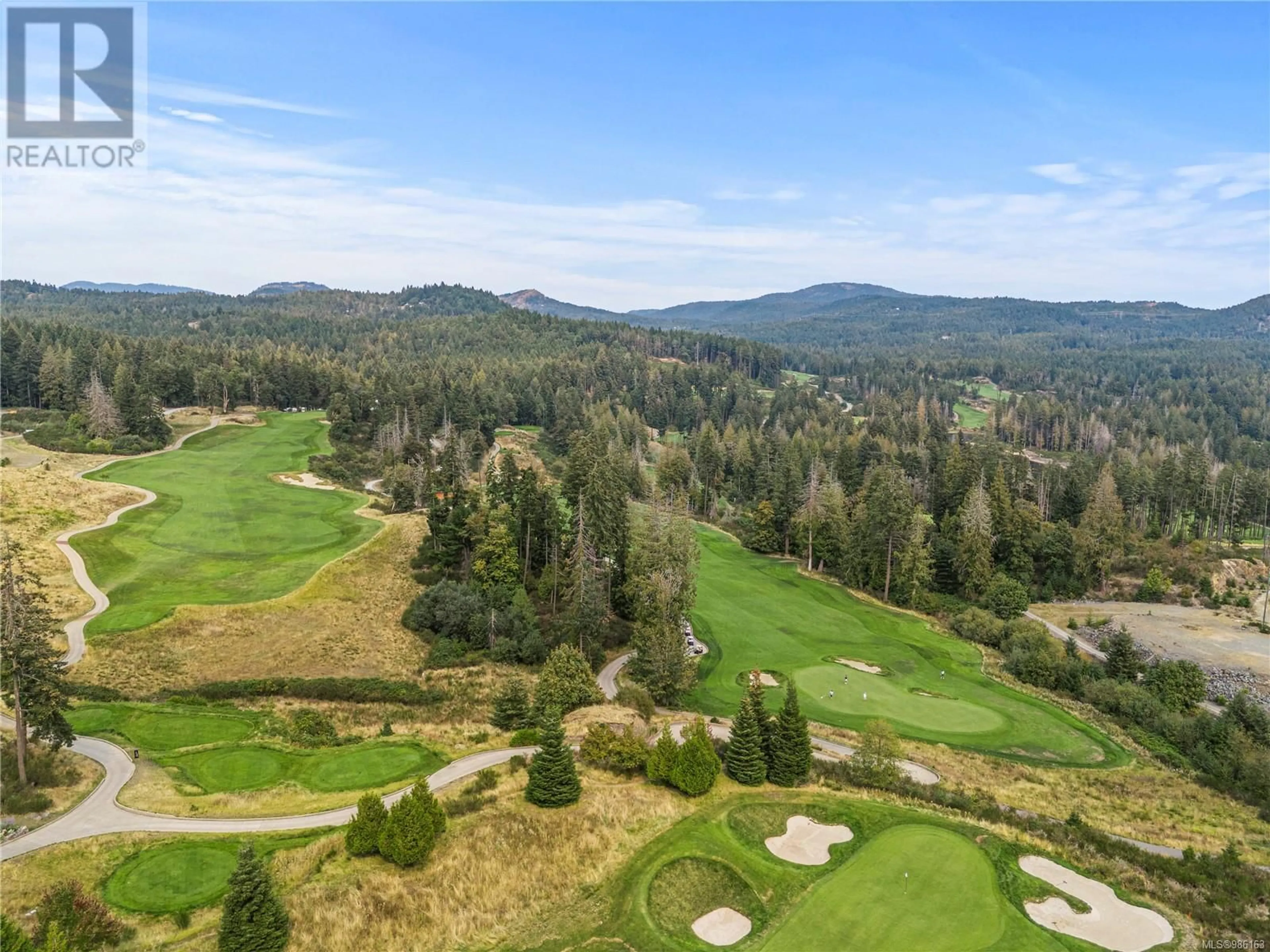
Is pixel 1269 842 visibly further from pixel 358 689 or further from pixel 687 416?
pixel 687 416

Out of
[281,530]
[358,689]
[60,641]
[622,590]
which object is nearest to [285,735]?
[358,689]

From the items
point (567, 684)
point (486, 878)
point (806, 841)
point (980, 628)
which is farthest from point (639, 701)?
point (980, 628)

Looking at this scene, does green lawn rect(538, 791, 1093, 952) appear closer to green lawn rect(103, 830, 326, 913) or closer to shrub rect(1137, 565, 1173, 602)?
green lawn rect(103, 830, 326, 913)

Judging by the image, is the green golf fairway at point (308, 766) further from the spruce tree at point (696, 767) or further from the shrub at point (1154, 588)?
the shrub at point (1154, 588)

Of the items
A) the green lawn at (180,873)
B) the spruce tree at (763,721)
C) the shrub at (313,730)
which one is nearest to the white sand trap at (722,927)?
the spruce tree at (763,721)

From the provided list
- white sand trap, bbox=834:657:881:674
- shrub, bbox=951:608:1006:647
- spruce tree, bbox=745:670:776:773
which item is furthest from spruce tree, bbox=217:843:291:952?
shrub, bbox=951:608:1006:647

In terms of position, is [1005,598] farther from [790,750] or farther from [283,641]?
[283,641]
